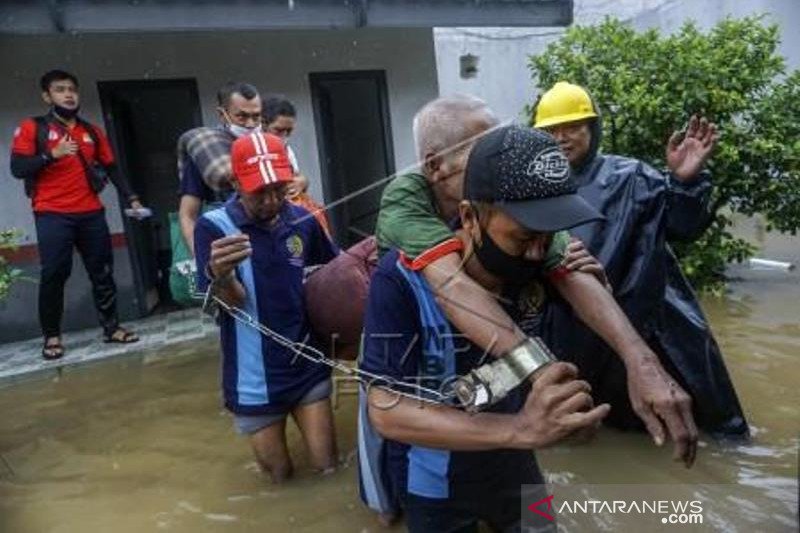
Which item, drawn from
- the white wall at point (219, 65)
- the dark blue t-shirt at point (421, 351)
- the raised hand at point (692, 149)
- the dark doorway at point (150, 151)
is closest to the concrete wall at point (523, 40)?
the white wall at point (219, 65)

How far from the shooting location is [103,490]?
378cm

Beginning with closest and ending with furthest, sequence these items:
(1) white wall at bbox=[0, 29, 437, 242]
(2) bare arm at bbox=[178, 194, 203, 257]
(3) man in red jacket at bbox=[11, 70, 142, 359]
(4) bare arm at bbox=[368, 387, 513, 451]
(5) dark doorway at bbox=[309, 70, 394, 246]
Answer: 1. (4) bare arm at bbox=[368, 387, 513, 451]
2. (2) bare arm at bbox=[178, 194, 203, 257]
3. (3) man in red jacket at bbox=[11, 70, 142, 359]
4. (1) white wall at bbox=[0, 29, 437, 242]
5. (5) dark doorway at bbox=[309, 70, 394, 246]

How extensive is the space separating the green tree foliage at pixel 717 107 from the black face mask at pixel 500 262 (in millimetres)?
4062

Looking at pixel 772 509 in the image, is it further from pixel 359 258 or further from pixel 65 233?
pixel 65 233

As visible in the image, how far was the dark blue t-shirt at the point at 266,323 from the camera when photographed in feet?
11.1

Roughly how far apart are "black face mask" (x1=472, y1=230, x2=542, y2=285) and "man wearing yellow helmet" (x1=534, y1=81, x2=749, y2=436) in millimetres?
1401

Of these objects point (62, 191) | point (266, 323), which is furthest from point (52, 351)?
point (266, 323)

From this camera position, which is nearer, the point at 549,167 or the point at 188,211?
the point at 549,167

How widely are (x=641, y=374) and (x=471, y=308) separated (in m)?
0.45

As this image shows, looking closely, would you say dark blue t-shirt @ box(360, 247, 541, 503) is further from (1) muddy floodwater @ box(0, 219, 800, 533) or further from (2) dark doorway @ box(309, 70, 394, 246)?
(2) dark doorway @ box(309, 70, 394, 246)

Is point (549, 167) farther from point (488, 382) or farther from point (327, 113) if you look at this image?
point (327, 113)

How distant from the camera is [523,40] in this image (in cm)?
966

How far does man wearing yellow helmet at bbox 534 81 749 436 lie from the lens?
3256 millimetres

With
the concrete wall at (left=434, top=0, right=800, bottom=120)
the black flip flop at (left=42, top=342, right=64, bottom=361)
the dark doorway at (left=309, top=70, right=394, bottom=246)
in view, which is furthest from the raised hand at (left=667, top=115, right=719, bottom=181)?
the concrete wall at (left=434, top=0, right=800, bottom=120)
